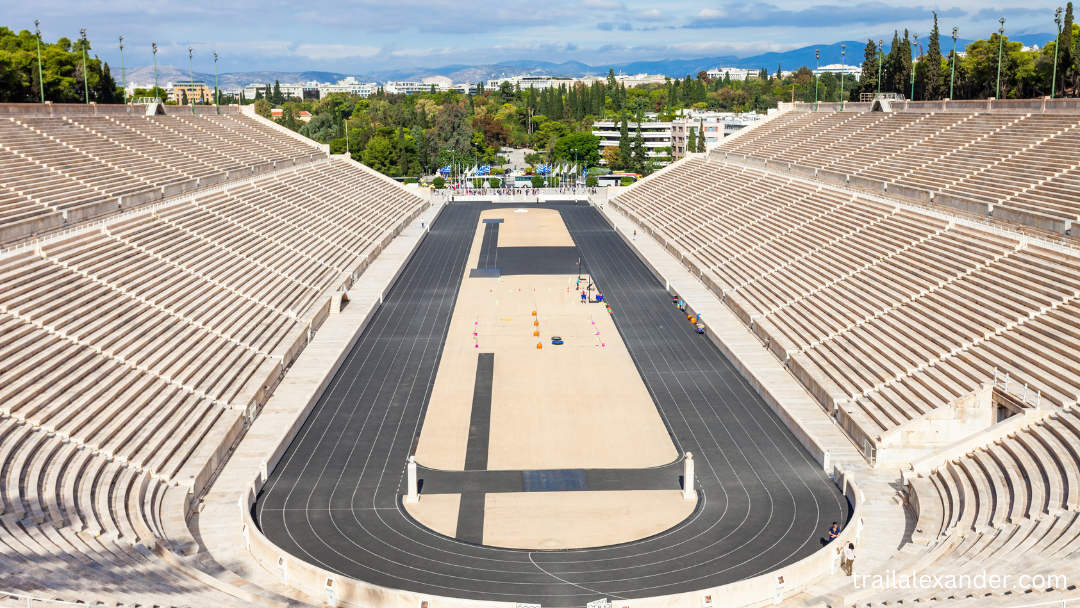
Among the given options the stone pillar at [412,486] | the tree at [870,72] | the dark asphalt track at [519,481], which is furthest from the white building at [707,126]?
the stone pillar at [412,486]

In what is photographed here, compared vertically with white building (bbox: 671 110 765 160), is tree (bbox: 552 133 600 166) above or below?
below

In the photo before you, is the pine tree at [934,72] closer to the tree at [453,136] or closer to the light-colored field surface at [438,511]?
the tree at [453,136]

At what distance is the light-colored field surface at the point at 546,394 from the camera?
936 inches

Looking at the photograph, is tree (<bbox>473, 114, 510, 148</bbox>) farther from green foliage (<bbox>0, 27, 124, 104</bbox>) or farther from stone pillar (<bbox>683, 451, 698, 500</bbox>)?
stone pillar (<bbox>683, 451, 698, 500</bbox>)

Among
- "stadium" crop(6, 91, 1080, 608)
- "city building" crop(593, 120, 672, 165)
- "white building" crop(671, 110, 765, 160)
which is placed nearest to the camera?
"stadium" crop(6, 91, 1080, 608)

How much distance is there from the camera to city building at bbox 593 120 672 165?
12681 cm

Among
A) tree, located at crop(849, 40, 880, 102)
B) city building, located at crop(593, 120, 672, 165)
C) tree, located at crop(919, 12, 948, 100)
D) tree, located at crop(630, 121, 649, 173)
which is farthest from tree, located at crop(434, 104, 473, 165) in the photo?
tree, located at crop(919, 12, 948, 100)

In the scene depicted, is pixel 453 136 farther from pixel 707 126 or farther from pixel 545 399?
pixel 545 399

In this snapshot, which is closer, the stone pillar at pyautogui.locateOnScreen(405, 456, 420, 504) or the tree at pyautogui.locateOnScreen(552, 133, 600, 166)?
the stone pillar at pyautogui.locateOnScreen(405, 456, 420, 504)

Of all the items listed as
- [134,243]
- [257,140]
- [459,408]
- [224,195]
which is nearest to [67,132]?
[224,195]

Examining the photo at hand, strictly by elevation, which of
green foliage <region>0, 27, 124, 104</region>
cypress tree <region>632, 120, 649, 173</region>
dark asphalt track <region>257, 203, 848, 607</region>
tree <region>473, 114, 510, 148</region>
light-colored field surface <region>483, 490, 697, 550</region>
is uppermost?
green foliage <region>0, 27, 124, 104</region>

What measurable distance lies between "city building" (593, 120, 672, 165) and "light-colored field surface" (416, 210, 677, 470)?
87.7m

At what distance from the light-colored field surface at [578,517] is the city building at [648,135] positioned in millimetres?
106285

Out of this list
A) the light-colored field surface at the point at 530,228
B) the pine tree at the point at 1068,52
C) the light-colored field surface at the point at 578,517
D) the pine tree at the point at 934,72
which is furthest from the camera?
the pine tree at the point at 934,72
